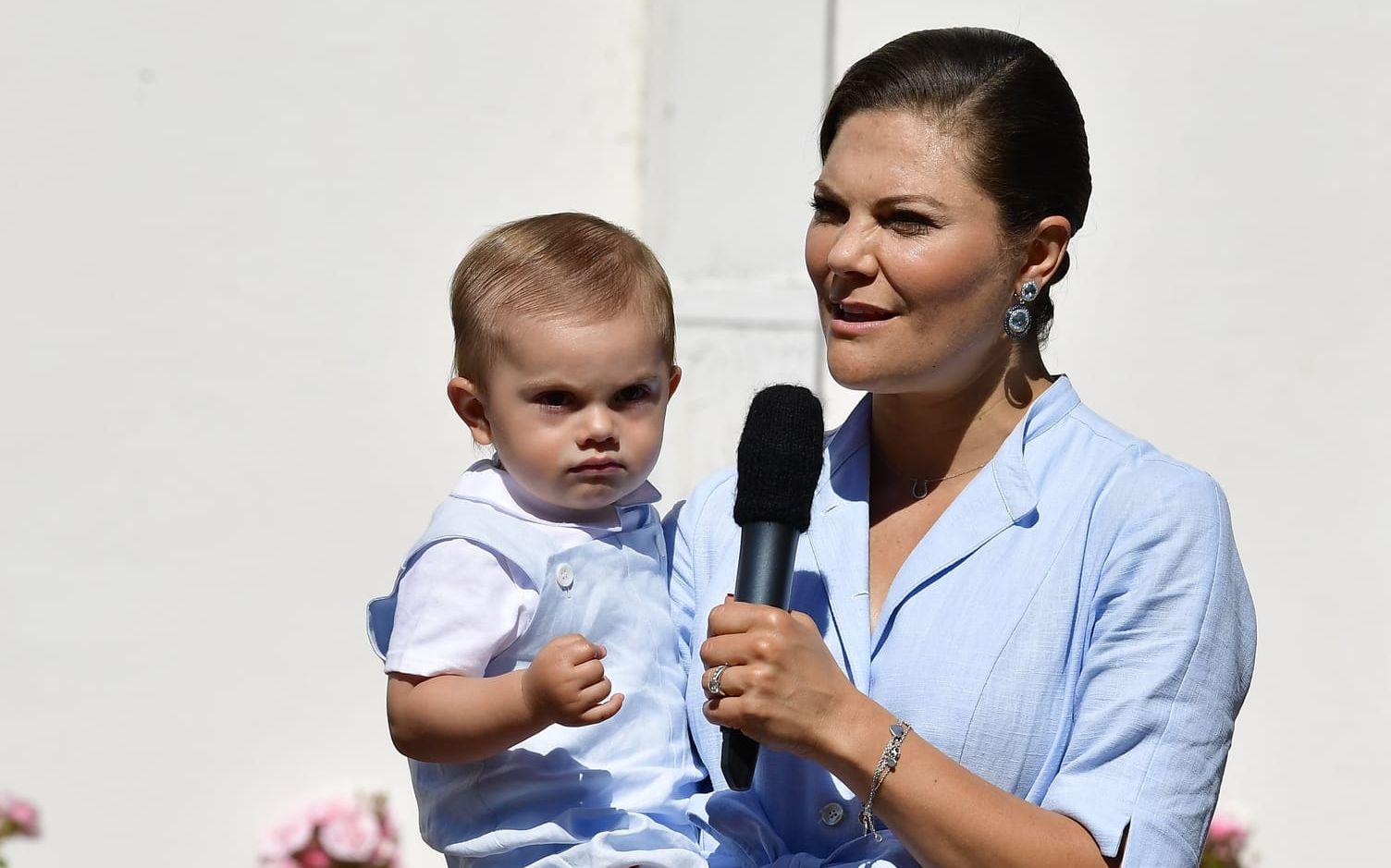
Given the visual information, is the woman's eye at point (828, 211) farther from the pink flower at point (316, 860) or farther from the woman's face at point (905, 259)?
the pink flower at point (316, 860)

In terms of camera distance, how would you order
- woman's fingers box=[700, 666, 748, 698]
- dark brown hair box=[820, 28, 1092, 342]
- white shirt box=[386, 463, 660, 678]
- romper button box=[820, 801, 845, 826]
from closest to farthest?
woman's fingers box=[700, 666, 748, 698] < white shirt box=[386, 463, 660, 678] < romper button box=[820, 801, 845, 826] < dark brown hair box=[820, 28, 1092, 342]

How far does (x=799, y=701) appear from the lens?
2072mm

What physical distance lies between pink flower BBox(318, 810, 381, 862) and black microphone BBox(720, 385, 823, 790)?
2.85m

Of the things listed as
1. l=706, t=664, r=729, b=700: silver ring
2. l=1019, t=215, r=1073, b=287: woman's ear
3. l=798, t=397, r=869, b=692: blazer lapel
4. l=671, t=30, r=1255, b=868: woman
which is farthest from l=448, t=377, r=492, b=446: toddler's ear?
l=1019, t=215, r=1073, b=287: woman's ear

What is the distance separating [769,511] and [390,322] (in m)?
3.02

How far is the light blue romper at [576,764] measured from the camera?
7.75 feet

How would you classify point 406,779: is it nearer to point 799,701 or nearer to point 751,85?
point 751,85

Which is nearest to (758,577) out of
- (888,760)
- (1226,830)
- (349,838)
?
(888,760)

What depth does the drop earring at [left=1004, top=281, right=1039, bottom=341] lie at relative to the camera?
8.57 feet

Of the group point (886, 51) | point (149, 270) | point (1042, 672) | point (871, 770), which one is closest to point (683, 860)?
point (871, 770)

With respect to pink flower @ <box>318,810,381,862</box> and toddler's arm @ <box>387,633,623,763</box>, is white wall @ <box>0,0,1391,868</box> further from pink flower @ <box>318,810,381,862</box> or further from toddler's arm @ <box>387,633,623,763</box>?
toddler's arm @ <box>387,633,623,763</box>

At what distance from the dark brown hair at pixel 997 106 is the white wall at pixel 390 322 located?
226 cm

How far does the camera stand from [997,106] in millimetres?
2539

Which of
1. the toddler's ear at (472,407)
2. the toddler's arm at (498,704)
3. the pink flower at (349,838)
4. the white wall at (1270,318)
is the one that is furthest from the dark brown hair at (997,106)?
the pink flower at (349,838)
